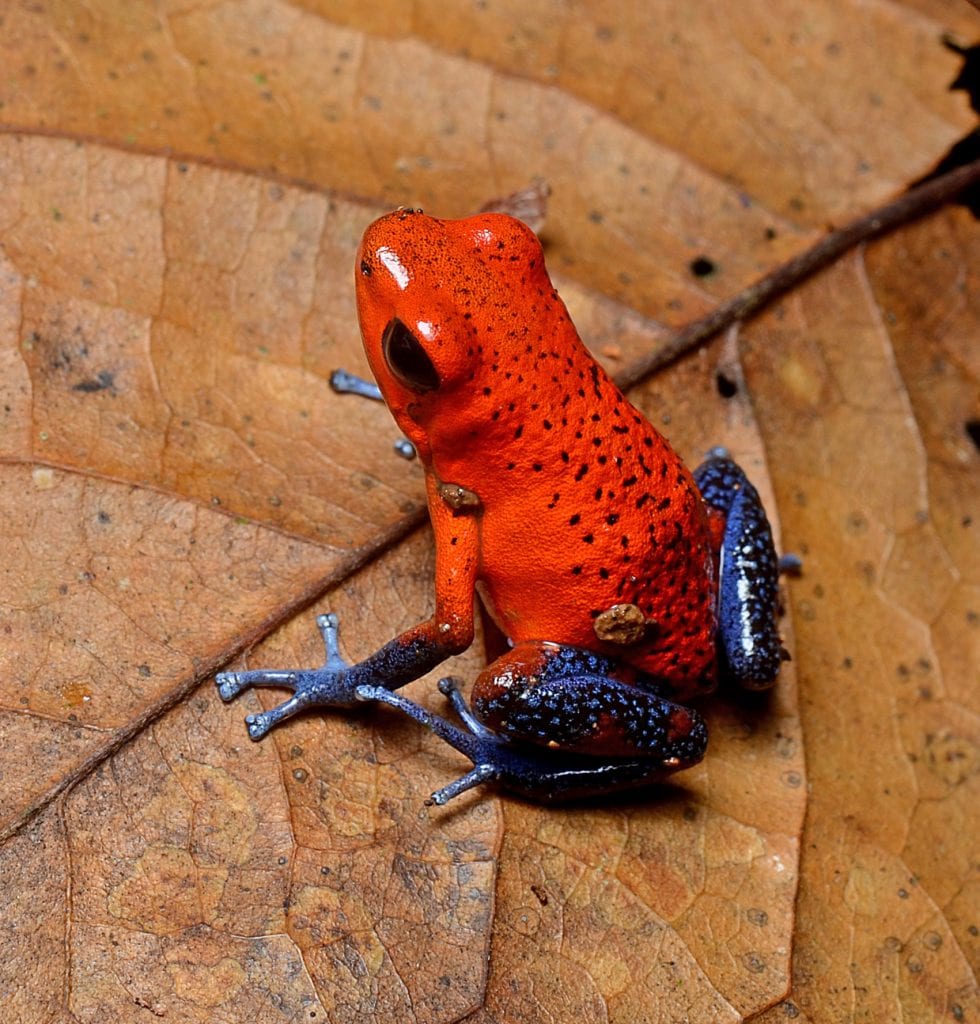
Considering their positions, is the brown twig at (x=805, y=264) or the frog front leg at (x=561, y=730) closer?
the frog front leg at (x=561, y=730)

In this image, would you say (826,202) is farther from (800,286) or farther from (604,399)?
(604,399)

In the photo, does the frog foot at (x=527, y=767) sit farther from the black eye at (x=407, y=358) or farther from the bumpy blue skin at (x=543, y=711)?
the black eye at (x=407, y=358)

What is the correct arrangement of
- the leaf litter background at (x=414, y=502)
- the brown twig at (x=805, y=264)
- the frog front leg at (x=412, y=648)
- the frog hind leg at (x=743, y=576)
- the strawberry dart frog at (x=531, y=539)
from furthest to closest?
the brown twig at (x=805, y=264) → the frog hind leg at (x=743, y=576) → the frog front leg at (x=412, y=648) → the strawberry dart frog at (x=531, y=539) → the leaf litter background at (x=414, y=502)

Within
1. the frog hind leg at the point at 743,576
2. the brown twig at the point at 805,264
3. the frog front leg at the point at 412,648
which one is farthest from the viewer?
the brown twig at the point at 805,264

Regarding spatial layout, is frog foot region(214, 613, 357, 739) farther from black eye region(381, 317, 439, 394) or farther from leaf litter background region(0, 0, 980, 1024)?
black eye region(381, 317, 439, 394)

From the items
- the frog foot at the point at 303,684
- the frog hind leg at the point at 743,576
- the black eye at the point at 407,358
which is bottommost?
the frog foot at the point at 303,684

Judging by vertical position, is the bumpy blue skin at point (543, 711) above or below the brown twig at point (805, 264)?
below

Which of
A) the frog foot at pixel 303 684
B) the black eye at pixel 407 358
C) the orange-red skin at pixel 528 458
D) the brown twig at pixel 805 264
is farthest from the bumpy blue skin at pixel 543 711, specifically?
the brown twig at pixel 805 264
